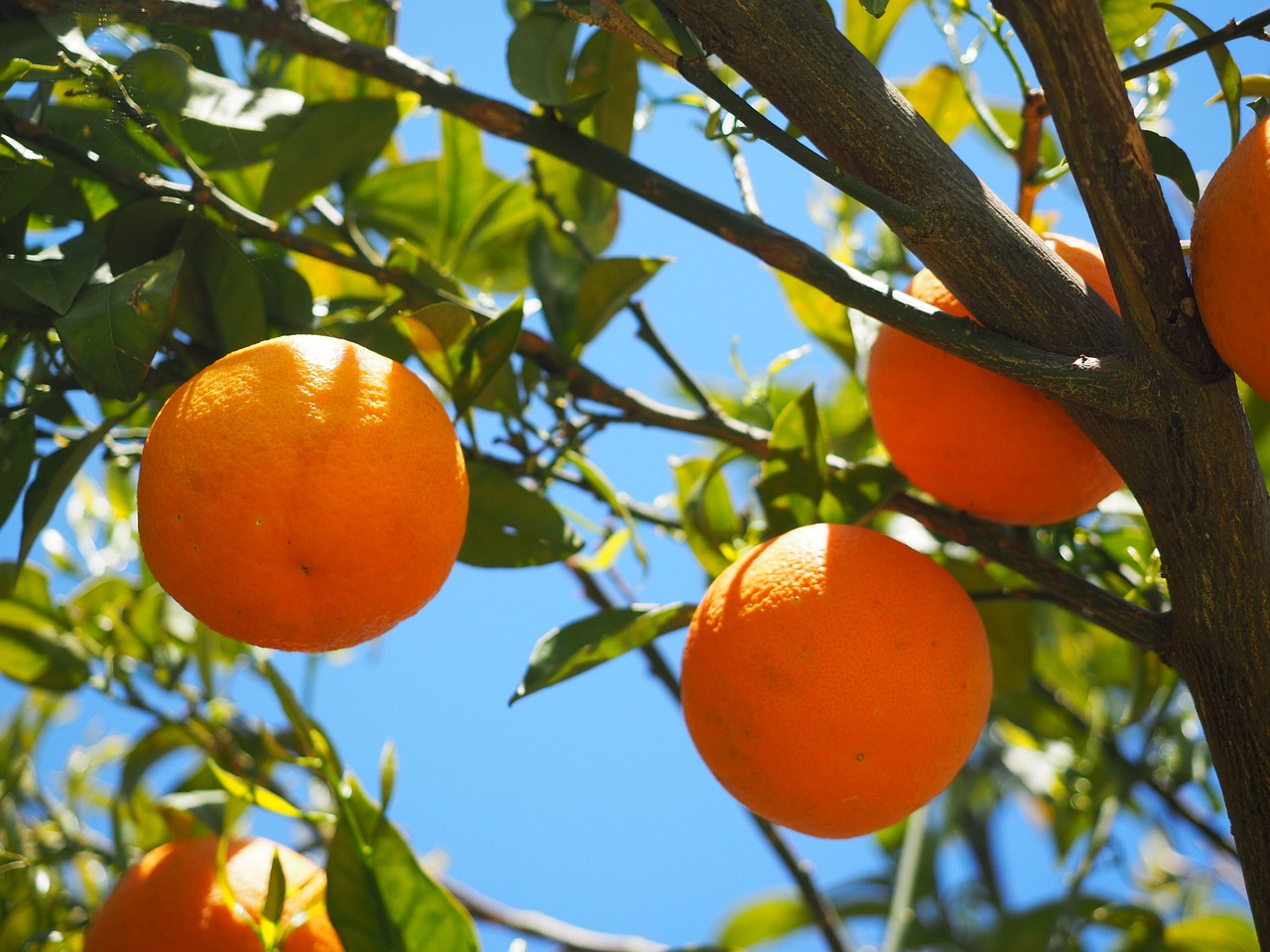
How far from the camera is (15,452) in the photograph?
0.79 meters

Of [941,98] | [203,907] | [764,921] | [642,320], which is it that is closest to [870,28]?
[941,98]

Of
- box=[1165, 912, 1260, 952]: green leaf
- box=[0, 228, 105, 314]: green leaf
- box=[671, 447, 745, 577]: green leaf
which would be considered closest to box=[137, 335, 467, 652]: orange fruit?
box=[0, 228, 105, 314]: green leaf

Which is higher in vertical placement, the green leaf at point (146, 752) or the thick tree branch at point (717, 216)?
the thick tree branch at point (717, 216)

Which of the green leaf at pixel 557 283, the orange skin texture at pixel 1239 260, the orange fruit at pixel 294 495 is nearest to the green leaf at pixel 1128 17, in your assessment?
the orange skin texture at pixel 1239 260

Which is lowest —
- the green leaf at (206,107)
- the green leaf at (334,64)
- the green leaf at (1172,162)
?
the green leaf at (1172,162)

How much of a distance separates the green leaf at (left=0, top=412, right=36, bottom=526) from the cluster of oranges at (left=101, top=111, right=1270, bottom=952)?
21cm

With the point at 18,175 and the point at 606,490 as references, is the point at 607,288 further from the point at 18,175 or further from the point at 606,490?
the point at 18,175

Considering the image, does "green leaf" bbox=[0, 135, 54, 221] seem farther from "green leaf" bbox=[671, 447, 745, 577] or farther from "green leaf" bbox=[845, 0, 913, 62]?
"green leaf" bbox=[845, 0, 913, 62]

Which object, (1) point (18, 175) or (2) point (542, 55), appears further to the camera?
(2) point (542, 55)

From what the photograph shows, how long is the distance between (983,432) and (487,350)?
1.15ft

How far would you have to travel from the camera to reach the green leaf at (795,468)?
0.83 m

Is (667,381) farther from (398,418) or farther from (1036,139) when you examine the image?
(398,418)

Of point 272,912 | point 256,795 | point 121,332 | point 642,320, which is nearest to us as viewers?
point 121,332

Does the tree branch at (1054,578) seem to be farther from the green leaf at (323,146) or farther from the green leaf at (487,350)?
the green leaf at (323,146)
